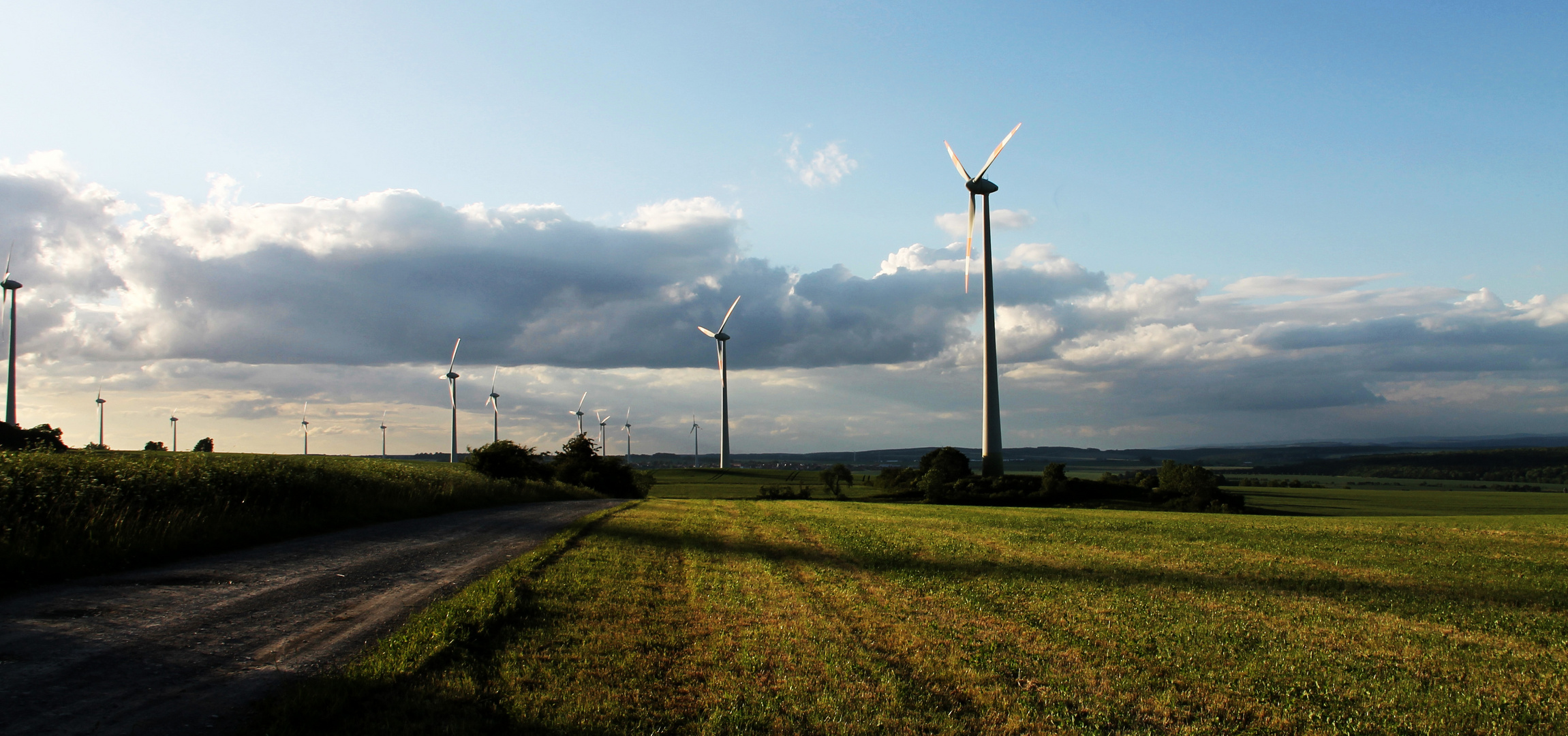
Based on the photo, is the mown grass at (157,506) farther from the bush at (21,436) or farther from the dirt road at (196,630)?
the bush at (21,436)

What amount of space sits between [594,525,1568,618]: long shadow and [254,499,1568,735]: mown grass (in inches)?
3.8

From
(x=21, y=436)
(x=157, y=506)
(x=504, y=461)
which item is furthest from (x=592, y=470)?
(x=157, y=506)

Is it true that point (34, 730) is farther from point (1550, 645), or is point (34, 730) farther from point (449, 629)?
point (1550, 645)

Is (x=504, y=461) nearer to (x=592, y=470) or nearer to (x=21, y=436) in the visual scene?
(x=592, y=470)

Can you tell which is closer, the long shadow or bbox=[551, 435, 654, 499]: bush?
the long shadow

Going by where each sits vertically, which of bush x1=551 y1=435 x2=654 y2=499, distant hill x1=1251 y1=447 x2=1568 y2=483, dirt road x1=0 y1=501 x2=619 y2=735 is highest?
dirt road x1=0 y1=501 x2=619 y2=735

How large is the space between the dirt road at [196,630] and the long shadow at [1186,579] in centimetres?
709

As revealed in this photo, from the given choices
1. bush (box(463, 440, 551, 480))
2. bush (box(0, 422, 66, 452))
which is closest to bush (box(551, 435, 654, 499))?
bush (box(463, 440, 551, 480))

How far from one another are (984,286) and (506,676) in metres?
68.6

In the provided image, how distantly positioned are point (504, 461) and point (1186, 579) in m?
49.6

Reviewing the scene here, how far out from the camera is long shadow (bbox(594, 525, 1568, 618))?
42.7 feet

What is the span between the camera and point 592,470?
2712 inches

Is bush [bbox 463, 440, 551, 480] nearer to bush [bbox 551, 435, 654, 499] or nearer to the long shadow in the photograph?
bush [bbox 551, 435, 654, 499]

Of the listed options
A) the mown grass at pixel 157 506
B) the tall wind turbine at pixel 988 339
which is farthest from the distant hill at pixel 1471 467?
the mown grass at pixel 157 506
